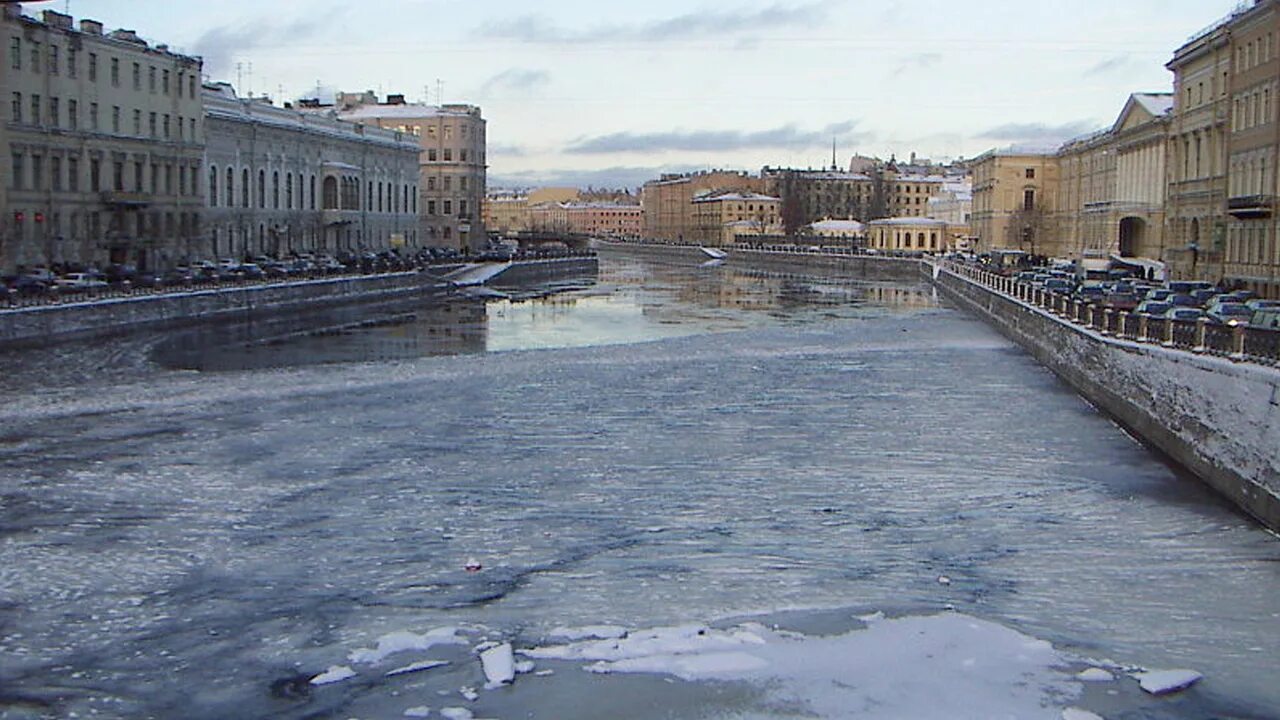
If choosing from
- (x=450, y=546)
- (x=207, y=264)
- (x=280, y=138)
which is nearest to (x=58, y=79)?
(x=207, y=264)

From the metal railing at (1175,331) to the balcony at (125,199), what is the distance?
3546 cm

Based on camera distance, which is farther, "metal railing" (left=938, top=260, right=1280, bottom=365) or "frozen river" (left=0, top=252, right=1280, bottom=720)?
"metal railing" (left=938, top=260, right=1280, bottom=365)

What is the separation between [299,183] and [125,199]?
23652 mm

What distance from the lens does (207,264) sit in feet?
198

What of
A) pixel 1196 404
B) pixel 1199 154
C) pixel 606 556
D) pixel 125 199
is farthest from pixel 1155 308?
pixel 125 199

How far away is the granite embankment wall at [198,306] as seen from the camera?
40469 millimetres

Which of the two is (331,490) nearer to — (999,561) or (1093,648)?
(999,561)

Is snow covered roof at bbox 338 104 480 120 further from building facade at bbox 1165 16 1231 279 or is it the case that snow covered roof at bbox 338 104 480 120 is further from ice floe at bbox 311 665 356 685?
ice floe at bbox 311 665 356 685

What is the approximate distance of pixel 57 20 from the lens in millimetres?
52719

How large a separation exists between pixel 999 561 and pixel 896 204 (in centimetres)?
17779

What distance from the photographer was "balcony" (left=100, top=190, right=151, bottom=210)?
56094 mm

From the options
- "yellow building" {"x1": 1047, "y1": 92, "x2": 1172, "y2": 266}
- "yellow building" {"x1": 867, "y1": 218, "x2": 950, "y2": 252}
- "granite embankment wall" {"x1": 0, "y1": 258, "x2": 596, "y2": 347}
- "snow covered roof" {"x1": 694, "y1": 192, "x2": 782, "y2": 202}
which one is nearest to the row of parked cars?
"yellow building" {"x1": 1047, "y1": 92, "x2": 1172, "y2": 266}

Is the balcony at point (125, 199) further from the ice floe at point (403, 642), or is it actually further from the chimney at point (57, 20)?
the ice floe at point (403, 642)

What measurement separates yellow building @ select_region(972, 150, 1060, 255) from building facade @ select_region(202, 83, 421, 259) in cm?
4317
